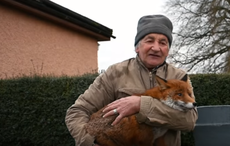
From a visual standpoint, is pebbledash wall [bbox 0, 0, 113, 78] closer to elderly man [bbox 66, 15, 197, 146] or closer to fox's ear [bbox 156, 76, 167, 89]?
elderly man [bbox 66, 15, 197, 146]

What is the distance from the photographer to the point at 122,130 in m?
2.93

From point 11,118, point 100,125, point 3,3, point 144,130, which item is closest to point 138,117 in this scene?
point 144,130

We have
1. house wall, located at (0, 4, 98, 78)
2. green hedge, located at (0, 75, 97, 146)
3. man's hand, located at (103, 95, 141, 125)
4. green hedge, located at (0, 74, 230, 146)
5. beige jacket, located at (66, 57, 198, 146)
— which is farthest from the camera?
house wall, located at (0, 4, 98, 78)

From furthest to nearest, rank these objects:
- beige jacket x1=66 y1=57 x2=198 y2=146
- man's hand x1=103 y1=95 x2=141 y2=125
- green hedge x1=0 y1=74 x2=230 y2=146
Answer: green hedge x1=0 y1=74 x2=230 y2=146 < beige jacket x1=66 y1=57 x2=198 y2=146 < man's hand x1=103 y1=95 x2=141 y2=125

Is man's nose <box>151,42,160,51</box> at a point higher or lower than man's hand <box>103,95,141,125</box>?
higher

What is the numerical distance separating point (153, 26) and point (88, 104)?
111 cm

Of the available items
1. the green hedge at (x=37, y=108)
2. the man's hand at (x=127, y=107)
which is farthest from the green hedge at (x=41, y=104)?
the man's hand at (x=127, y=107)

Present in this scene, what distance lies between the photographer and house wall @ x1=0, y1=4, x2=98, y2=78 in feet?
33.4

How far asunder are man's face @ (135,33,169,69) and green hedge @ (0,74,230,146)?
4.11 m

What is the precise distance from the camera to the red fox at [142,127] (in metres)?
2.86

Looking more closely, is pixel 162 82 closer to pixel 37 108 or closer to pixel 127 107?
pixel 127 107

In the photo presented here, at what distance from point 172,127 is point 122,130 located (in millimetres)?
507

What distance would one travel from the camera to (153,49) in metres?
3.07

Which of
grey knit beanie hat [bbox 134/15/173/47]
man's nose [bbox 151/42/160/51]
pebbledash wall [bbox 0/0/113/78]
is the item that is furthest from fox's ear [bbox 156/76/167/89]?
pebbledash wall [bbox 0/0/113/78]
